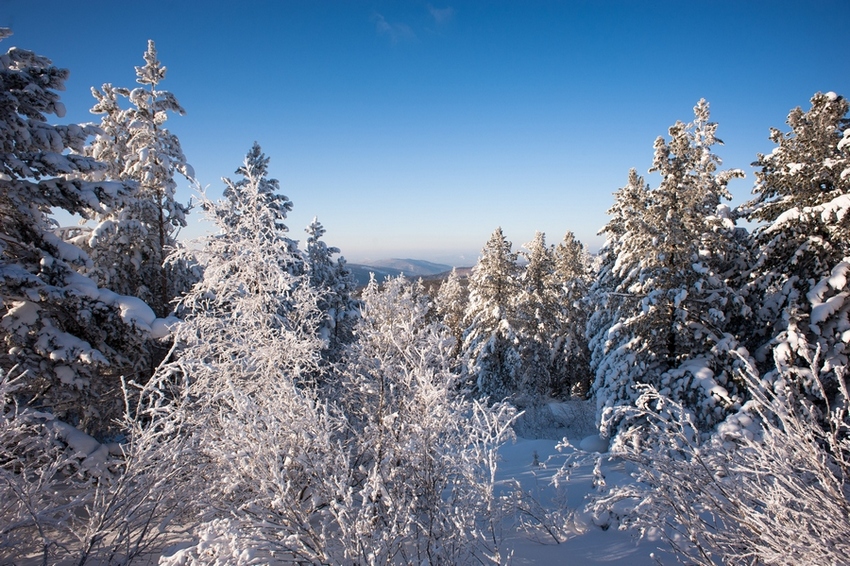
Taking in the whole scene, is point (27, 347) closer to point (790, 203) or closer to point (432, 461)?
point (432, 461)

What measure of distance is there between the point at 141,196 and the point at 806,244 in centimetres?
1733

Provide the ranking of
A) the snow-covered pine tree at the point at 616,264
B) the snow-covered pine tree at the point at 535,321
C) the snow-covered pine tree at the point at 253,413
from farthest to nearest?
the snow-covered pine tree at the point at 535,321 < the snow-covered pine tree at the point at 616,264 < the snow-covered pine tree at the point at 253,413

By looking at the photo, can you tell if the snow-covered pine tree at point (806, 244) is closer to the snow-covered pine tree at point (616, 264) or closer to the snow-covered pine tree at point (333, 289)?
the snow-covered pine tree at point (616, 264)

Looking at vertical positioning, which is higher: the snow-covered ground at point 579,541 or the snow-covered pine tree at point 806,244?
the snow-covered pine tree at point 806,244

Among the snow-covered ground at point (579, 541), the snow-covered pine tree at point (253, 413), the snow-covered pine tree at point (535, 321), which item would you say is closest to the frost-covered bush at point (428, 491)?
the snow-covered pine tree at point (253, 413)

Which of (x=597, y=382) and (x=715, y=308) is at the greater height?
(x=715, y=308)

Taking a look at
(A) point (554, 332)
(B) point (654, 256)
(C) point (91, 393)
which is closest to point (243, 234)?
(C) point (91, 393)

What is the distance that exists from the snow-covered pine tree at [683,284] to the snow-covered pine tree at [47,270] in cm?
1210

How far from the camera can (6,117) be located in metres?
6.97

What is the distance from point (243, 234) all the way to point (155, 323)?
297 cm

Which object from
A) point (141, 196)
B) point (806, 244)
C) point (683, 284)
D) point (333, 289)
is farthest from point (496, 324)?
point (141, 196)

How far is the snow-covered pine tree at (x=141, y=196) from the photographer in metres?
10.4

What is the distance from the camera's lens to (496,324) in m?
21.2

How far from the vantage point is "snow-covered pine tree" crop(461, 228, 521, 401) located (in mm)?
21016
